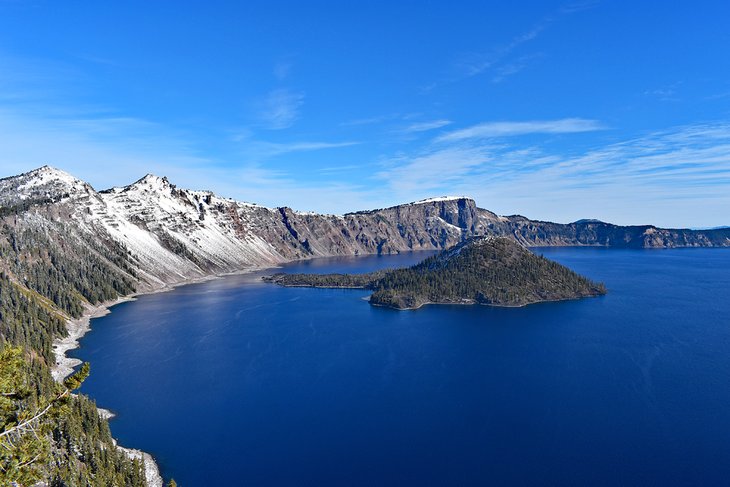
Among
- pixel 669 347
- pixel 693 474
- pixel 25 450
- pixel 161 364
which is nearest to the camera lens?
pixel 25 450

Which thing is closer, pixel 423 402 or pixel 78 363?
pixel 423 402

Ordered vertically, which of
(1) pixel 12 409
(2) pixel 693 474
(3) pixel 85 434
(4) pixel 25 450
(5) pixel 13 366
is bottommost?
(2) pixel 693 474

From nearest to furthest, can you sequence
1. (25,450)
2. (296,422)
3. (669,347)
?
(25,450) → (296,422) → (669,347)

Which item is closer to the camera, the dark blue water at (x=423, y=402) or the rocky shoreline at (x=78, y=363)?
the rocky shoreline at (x=78, y=363)

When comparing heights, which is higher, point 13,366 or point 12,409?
point 13,366

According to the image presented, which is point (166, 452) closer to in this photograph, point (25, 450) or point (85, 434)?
point (85, 434)

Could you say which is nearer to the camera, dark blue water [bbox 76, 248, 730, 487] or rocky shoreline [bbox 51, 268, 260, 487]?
rocky shoreline [bbox 51, 268, 260, 487]

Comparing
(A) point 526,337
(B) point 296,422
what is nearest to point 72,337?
(B) point 296,422

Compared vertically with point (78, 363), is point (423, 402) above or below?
below
